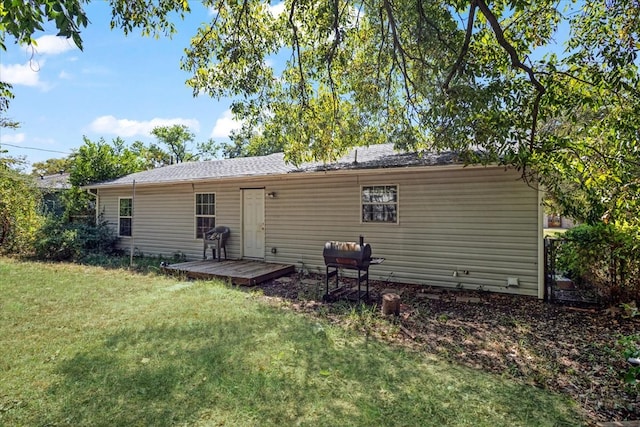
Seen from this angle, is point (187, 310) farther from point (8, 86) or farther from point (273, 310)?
point (8, 86)

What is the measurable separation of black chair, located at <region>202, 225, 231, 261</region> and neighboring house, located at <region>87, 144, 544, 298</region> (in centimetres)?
22

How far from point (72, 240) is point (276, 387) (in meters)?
10.4

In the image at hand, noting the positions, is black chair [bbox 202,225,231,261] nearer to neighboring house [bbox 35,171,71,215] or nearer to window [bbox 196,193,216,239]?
window [bbox 196,193,216,239]

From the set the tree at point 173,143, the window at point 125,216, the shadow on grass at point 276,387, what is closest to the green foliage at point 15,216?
the window at point 125,216

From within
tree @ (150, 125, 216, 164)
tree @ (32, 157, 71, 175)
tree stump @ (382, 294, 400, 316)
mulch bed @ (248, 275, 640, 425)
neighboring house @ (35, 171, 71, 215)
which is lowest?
mulch bed @ (248, 275, 640, 425)

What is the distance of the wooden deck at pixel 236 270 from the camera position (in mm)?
7391

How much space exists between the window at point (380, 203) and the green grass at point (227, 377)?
337 cm

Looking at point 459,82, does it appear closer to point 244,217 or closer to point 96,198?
point 244,217

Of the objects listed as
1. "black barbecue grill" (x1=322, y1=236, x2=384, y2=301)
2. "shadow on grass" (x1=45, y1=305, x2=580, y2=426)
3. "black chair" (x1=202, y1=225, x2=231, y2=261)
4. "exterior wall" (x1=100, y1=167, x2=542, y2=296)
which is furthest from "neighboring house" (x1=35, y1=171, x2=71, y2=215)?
"shadow on grass" (x1=45, y1=305, x2=580, y2=426)

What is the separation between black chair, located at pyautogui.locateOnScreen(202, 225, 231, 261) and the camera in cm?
957

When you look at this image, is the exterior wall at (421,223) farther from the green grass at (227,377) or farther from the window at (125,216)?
the window at (125,216)

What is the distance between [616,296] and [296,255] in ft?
20.9

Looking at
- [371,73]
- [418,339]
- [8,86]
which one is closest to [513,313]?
[418,339]

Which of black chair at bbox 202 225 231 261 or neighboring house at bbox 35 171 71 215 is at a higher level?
neighboring house at bbox 35 171 71 215
